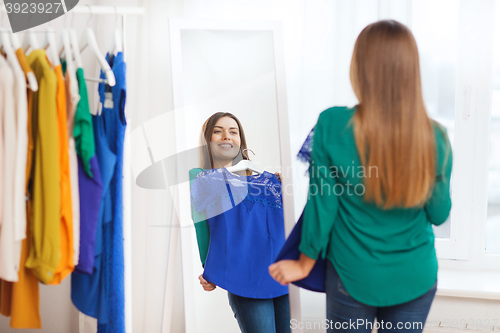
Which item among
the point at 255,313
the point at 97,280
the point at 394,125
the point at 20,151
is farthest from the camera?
the point at 255,313

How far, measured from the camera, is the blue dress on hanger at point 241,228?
1455 mm

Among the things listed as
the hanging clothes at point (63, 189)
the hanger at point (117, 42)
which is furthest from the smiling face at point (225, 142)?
the hanging clothes at point (63, 189)

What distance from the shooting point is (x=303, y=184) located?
70.8 inches

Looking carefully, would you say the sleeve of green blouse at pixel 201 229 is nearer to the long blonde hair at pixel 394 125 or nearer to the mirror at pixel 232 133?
the mirror at pixel 232 133

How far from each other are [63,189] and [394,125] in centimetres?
95

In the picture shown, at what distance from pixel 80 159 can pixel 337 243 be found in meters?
0.81

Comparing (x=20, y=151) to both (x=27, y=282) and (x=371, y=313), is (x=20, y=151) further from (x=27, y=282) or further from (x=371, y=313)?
(x=371, y=313)

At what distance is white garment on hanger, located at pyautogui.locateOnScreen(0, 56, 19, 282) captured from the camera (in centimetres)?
111

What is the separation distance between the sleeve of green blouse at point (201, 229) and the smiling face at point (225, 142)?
97mm

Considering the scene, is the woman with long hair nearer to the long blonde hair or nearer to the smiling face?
the long blonde hair

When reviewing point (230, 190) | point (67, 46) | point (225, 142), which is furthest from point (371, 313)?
point (67, 46)

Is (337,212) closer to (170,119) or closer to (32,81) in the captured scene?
(32,81)

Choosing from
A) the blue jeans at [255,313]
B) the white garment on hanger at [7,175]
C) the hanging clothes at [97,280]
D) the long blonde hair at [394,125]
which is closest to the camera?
the long blonde hair at [394,125]

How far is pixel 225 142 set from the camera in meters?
1.53
